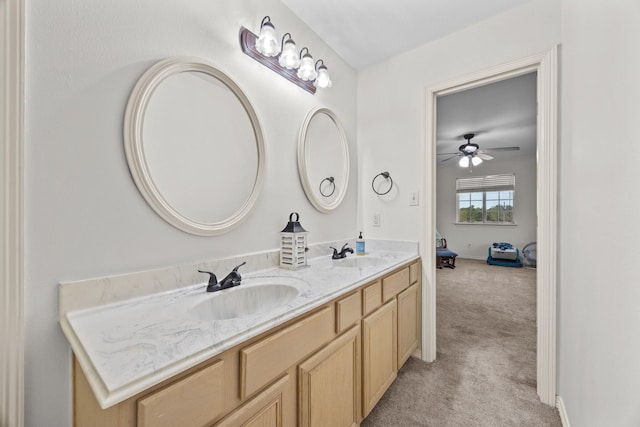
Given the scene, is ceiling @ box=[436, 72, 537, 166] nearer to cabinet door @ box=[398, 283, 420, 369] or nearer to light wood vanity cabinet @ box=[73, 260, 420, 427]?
cabinet door @ box=[398, 283, 420, 369]

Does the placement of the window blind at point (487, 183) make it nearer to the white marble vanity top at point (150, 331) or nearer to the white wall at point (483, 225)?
the white wall at point (483, 225)

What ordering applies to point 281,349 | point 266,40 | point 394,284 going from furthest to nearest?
1. point 394,284
2. point 266,40
3. point 281,349

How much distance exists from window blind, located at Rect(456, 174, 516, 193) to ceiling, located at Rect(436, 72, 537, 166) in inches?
41.2

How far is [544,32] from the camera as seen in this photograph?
1.59 metres

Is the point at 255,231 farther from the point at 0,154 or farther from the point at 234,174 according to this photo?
the point at 0,154

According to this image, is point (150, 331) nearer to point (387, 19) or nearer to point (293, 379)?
point (293, 379)

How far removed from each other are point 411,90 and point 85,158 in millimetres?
2147

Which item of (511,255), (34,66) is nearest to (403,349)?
(34,66)

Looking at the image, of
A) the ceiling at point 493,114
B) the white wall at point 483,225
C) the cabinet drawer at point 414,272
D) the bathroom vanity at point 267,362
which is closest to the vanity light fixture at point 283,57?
the bathroom vanity at point 267,362

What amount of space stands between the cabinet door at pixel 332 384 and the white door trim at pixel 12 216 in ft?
2.71

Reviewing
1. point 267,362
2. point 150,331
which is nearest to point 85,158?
point 150,331

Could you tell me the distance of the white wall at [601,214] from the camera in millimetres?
658

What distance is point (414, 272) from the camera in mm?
1961

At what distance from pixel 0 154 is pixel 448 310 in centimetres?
357
